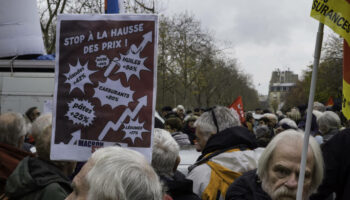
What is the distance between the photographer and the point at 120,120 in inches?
126

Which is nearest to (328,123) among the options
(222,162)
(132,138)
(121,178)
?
(222,162)

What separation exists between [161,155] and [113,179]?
148 cm

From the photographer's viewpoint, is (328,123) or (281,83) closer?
(328,123)

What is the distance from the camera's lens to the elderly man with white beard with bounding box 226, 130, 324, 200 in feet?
8.80

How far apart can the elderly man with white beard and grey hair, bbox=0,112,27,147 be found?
193 cm

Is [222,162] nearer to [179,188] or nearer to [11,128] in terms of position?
[179,188]

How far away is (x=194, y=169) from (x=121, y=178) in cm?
197

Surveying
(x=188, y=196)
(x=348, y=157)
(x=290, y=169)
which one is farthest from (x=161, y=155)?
(x=348, y=157)

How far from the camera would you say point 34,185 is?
113 inches

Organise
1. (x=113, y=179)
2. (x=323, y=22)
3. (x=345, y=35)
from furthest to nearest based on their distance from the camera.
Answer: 1. (x=345, y=35)
2. (x=323, y=22)
3. (x=113, y=179)

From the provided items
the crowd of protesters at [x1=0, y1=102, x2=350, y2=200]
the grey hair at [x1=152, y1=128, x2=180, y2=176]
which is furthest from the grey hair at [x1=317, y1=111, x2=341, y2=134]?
the grey hair at [x1=152, y1=128, x2=180, y2=176]

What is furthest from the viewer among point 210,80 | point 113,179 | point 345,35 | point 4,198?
point 210,80

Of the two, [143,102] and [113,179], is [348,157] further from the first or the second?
[113,179]

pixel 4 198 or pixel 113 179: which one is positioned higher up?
pixel 113 179
